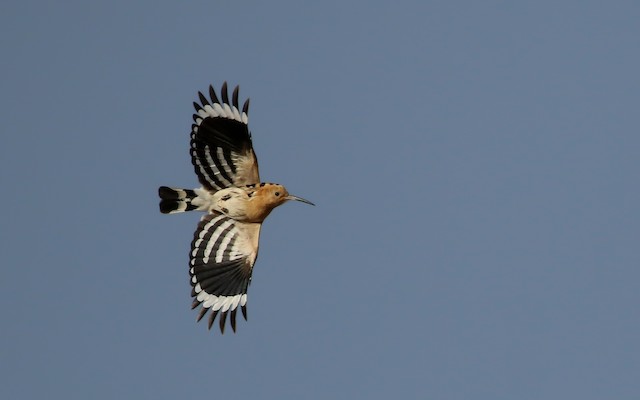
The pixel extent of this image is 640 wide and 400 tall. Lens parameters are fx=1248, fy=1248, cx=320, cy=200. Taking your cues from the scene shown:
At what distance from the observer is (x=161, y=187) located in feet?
39.7

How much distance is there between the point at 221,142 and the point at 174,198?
2.36 feet

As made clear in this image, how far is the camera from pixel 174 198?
1211 cm

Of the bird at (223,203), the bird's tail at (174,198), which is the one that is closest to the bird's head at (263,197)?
the bird at (223,203)

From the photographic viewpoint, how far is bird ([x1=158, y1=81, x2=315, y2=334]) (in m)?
12.0

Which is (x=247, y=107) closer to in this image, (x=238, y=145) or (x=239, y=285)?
(x=238, y=145)

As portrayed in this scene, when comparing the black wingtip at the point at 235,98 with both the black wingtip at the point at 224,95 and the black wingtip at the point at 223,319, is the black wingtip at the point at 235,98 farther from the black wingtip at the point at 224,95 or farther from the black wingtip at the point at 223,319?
the black wingtip at the point at 223,319

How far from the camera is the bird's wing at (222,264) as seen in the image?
12.2m

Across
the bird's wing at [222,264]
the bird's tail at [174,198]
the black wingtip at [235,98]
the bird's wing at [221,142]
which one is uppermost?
the black wingtip at [235,98]

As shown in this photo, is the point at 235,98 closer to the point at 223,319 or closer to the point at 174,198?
the point at 174,198

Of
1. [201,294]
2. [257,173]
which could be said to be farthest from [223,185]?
[201,294]

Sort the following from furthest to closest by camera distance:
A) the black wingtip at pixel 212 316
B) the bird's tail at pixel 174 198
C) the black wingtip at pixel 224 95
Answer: the black wingtip at pixel 212 316
the bird's tail at pixel 174 198
the black wingtip at pixel 224 95

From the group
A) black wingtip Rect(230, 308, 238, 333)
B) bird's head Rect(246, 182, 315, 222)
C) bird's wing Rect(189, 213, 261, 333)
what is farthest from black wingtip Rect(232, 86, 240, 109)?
black wingtip Rect(230, 308, 238, 333)

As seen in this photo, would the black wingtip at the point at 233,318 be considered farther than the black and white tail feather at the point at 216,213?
Yes

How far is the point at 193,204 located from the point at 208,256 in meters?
0.57
